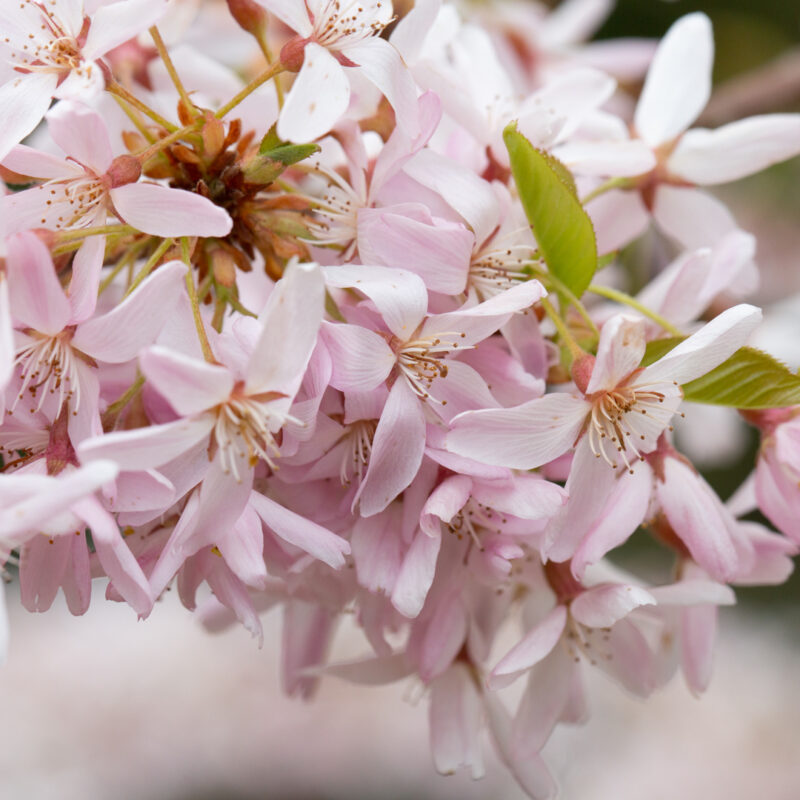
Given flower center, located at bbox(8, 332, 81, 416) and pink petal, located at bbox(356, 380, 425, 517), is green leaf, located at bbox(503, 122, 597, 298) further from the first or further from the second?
flower center, located at bbox(8, 332, 81, 416)

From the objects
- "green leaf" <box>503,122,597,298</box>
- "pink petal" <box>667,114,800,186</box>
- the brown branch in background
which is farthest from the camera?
the brown branch in background

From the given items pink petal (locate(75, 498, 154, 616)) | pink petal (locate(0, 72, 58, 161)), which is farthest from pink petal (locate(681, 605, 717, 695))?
pink petal (locate(0, 72, 58, 161))

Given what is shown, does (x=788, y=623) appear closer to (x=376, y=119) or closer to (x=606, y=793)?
(x=606, y=793)

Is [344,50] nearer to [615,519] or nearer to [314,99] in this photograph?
[314,99]

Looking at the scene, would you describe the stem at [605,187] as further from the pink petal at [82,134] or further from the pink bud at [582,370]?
the pink petal at [82,134]

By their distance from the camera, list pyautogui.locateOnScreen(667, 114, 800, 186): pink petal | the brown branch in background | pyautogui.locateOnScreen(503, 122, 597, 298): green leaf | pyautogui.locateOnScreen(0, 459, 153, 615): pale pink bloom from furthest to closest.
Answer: the brown branch in background
pyautogui.locateOnScreen(667, 114, 800, 186): pink petal
pyautogui.locateOnScreen(503, 122, 597, 298): green leaf
pyautogui.locateOnScreen(0, 459, 153, 615): pale pink bloom

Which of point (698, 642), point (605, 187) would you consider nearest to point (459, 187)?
point (605, 187)
